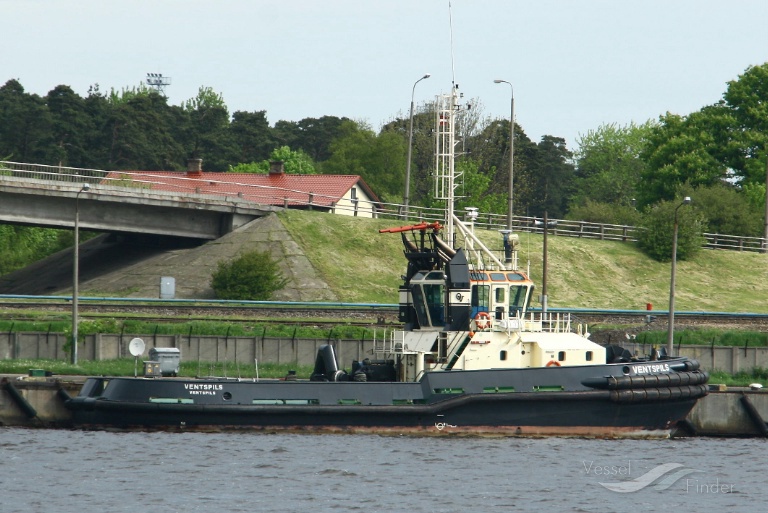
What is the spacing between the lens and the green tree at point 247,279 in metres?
54.9

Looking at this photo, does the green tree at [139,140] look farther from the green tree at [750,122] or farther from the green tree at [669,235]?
the green tree at [669,235]

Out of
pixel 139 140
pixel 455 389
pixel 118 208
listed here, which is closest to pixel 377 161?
pixel 139 140

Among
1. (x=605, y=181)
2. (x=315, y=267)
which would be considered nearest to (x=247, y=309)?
(x=315, y=267)

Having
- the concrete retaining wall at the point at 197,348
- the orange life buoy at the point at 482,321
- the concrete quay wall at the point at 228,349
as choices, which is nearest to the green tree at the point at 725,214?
the concrete quay wall at the point at 228,349

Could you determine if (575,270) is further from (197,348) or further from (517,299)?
(517,299)

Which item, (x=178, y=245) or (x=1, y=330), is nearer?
(x=1, y=330)

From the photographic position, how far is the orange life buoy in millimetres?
31969

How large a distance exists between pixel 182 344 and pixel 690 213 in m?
35.1

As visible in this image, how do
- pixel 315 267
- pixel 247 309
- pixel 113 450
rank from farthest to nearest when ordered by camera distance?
pixel 315 267
pixel 247 309
pixel 113 450

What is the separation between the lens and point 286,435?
103 feet

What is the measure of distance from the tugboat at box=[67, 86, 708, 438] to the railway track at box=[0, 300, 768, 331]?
1440 cm

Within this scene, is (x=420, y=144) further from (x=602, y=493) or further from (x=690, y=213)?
(x=602, y=493)

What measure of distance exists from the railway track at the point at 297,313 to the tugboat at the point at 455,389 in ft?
47.3

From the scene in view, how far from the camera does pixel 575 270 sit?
209 feet
